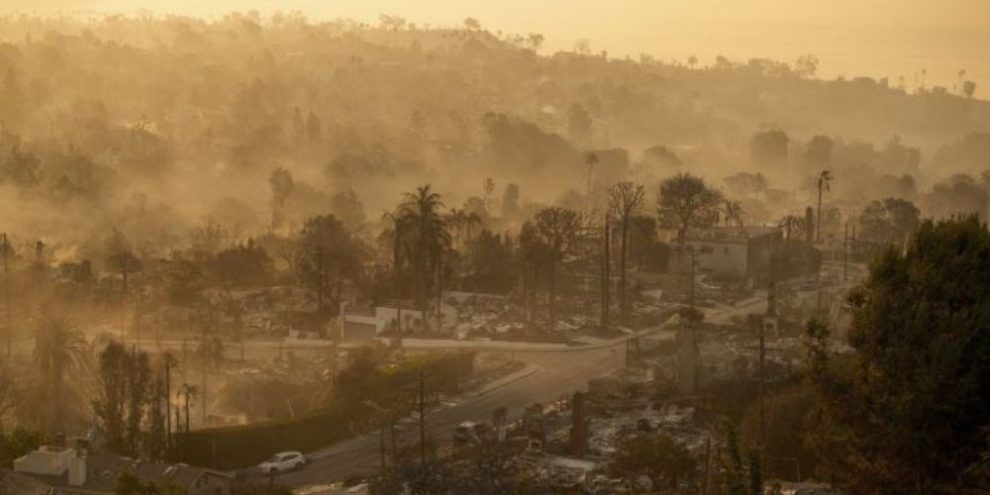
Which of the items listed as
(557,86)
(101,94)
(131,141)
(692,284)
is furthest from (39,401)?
(557,86)

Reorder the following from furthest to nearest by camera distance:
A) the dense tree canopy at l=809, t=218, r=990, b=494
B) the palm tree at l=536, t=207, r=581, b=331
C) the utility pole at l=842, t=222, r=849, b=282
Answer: the utility pole at l=842, t=222, r=849, b=282
the palm tree at l=536, t=207, r=581, b=331
the dense tree canopy at l=809, t=218, r=990, b=494

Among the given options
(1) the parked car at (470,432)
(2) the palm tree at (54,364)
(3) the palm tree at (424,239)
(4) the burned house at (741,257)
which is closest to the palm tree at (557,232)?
(3) the palm tree at (424,239)

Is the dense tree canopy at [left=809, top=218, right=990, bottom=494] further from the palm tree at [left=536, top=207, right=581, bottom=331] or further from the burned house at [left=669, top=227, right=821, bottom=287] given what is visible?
the burned house at [left=669, top=227, right=821, bottom=287]

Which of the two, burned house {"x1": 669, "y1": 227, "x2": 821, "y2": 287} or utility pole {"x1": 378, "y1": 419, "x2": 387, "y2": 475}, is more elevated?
burned house {"x1": 669, "y1": 227, "x2": 821, "y2": 287}

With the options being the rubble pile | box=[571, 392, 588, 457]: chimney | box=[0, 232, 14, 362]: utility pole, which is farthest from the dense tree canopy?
box=[0, 232, 14, 362]: utility pole

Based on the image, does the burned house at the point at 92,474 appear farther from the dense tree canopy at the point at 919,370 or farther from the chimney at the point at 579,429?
the dense tree canopy at the point at 919,370
